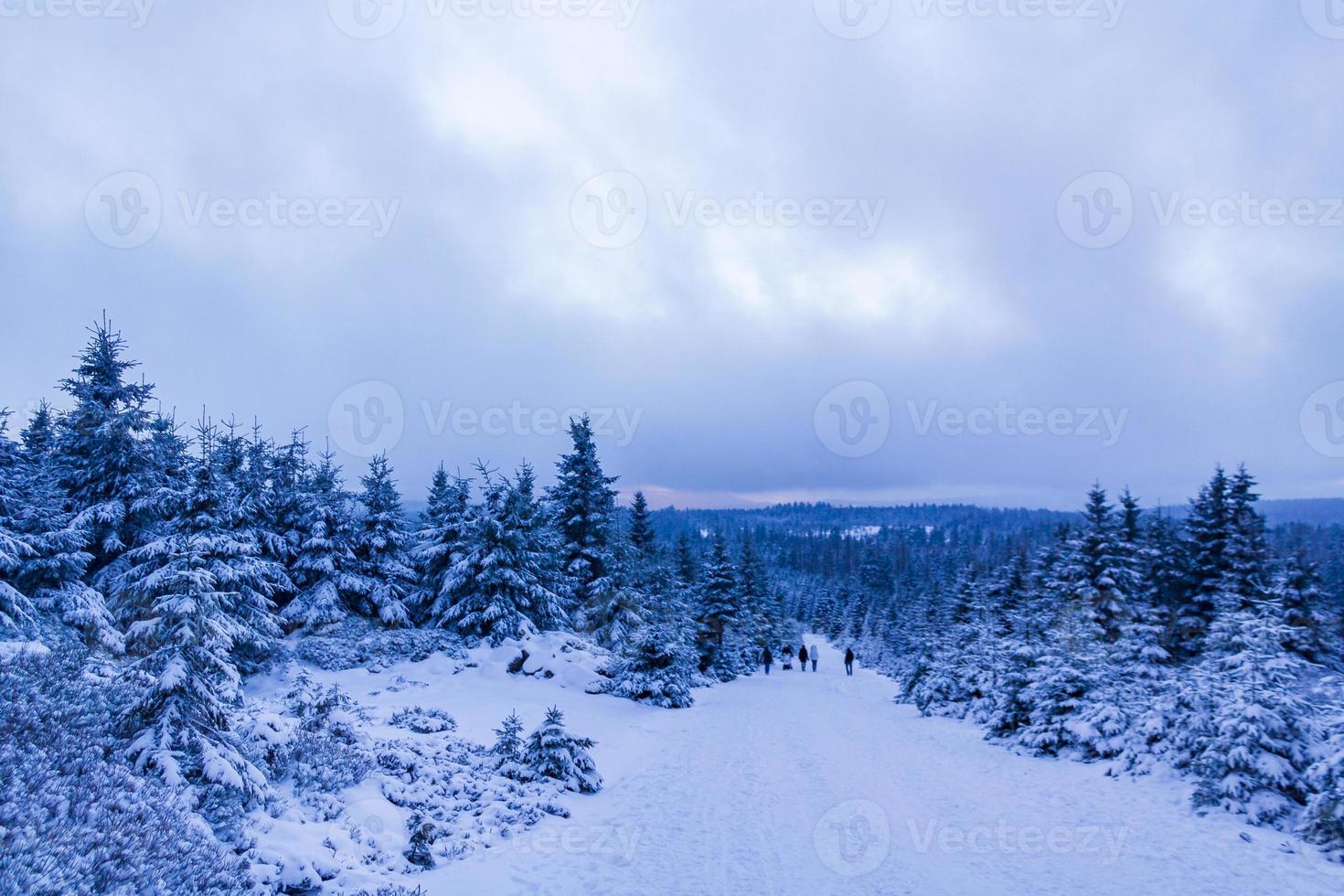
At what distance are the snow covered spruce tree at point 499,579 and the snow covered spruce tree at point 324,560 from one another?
3674 millimetres

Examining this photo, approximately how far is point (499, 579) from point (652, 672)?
7211 millimetres

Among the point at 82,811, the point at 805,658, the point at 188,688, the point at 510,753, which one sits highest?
the point at 188,688

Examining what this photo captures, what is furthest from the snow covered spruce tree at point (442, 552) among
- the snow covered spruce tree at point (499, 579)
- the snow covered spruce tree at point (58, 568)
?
the snow covered spruce tree at point (58, 568)

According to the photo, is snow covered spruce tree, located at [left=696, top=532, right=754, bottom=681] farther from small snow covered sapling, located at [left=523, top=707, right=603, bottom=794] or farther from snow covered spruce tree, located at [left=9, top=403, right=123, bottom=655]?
snow covered spruce tree, located at [left=9, top=403, right=123, bottom=655]

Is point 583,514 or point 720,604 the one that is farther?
point 720,604

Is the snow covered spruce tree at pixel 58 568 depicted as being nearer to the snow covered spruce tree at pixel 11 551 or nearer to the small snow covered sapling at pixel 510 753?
the snow covered spruce tree at pixel 11 551

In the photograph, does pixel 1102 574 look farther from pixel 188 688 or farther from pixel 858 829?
pixel 188 688

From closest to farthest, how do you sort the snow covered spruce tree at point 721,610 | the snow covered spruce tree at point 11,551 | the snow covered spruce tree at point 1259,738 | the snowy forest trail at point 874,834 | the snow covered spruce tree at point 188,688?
the snow covered spruce tree at point 188,688, the snowy forest trail at point 874,834, the snow covered spruce tree at point 1259,738, the snow covered spruce tree at point 11,551, the snow covered spruce tree at point 721,610

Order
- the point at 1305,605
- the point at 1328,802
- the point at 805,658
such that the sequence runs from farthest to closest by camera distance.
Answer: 1. the point at 805,658
2. the point at 1305,605
3. the point at 1328,802

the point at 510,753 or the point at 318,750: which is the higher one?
the point at 318,750

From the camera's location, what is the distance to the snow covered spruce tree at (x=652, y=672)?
1927 centimetres

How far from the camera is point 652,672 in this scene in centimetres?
1972

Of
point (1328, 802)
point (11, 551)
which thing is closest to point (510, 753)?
point (11, 551)

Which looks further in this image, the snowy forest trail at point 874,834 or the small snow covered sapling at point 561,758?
the small snow covered sapling at point 561,758
